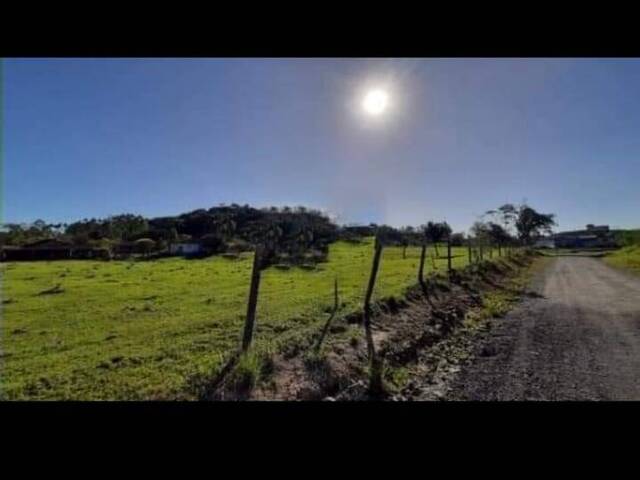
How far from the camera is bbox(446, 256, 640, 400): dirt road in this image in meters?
3.31

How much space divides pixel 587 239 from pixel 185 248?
99.4 ft

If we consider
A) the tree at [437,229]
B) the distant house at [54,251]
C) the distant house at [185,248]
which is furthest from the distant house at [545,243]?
the distant house at [54,251]

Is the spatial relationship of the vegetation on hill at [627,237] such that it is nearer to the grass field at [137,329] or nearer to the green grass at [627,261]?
the green grass at [627,261]

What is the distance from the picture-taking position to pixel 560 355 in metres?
4.33

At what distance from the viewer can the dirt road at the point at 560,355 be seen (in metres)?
3.31

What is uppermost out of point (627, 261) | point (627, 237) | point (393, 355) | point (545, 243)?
point (627, 237)

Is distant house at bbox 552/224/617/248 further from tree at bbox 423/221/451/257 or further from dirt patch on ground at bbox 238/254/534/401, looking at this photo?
dirt patch on ground at bbox 238/254/534/401

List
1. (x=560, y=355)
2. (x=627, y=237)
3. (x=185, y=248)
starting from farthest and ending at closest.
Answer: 1. (x=627, y=237)
2. (x=185, y=248)
3. (x=560, y=355)

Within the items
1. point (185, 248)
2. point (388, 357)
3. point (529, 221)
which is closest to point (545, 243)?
point (529, 221)

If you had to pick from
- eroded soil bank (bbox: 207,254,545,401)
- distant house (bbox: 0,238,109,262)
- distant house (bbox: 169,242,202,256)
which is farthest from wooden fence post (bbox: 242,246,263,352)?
distant house (bbox: 0,238,109,262)

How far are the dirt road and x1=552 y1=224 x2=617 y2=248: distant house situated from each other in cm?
2637

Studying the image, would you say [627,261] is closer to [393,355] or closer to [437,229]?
[437,229]
